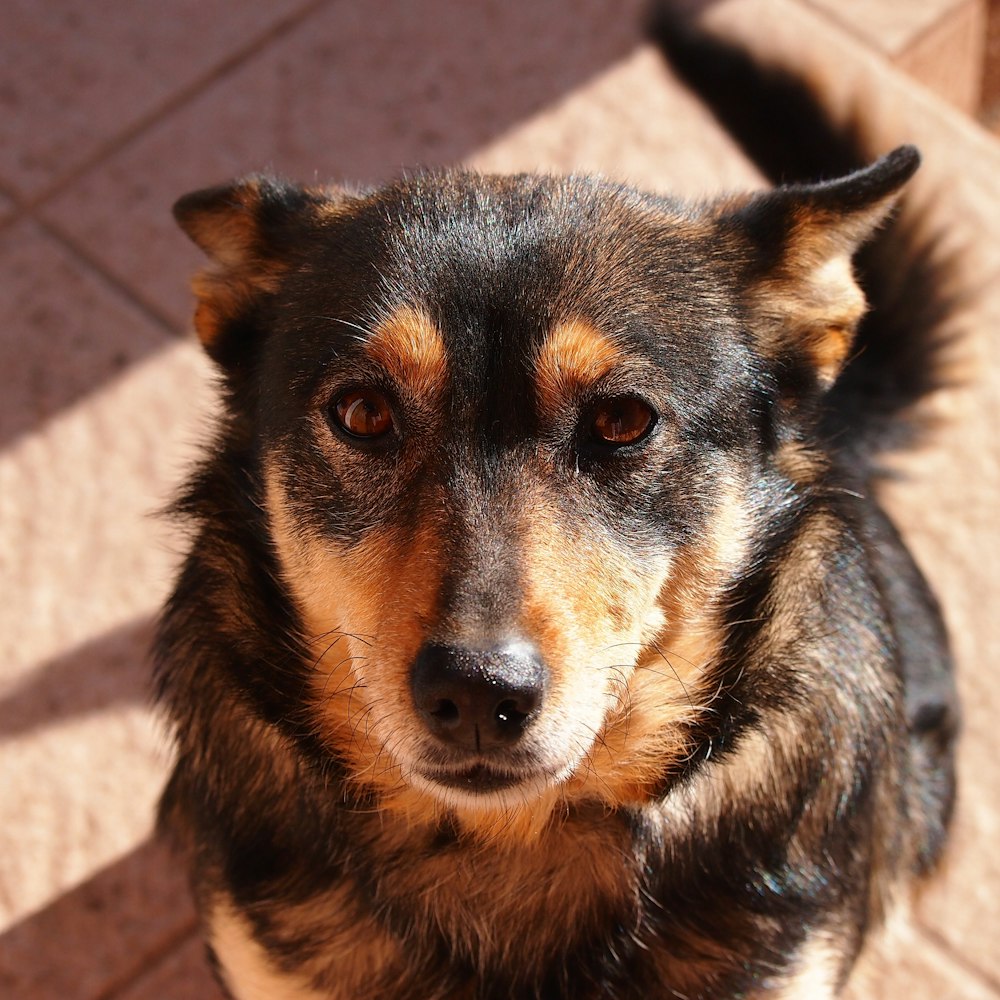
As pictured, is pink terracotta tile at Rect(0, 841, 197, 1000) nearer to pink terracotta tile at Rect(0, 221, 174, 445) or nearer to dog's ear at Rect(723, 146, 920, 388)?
pink terracotta tile at Rect(0, 221, 174, 445)

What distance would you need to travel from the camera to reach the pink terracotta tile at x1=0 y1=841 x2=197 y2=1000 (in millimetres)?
2844

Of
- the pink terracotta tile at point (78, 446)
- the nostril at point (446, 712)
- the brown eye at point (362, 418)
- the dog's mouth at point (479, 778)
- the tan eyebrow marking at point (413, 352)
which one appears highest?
the tan eyebrow marking at point (413, 352)

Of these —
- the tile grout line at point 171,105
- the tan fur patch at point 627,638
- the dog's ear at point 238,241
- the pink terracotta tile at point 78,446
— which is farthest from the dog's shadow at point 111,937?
the tile grout line at point 171,105

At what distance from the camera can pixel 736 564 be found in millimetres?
2186

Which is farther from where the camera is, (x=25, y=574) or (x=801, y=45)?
(x=801, y=45)

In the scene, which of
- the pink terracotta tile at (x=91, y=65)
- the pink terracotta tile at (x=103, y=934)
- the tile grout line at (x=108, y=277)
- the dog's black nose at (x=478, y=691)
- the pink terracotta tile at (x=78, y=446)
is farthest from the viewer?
the pink terracotta tile at (x=91, y=65)

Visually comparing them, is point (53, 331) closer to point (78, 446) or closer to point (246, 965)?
point (78, 446)

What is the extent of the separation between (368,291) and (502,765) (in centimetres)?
72

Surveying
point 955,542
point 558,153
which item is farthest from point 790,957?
point 558,153

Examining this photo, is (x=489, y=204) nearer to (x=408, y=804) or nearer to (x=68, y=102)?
(x=408, y=804)

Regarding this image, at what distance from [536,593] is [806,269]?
756mm

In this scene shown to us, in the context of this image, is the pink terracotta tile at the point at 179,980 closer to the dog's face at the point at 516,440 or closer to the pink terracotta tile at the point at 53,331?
the dog's face at the point at 516,440

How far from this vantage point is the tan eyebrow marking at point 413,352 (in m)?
2.01

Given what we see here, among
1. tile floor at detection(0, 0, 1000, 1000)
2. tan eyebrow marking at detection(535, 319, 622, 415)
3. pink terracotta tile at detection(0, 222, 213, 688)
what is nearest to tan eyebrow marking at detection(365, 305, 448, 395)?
tan eyebrow marking at detection(535, 319, 622, 415)
